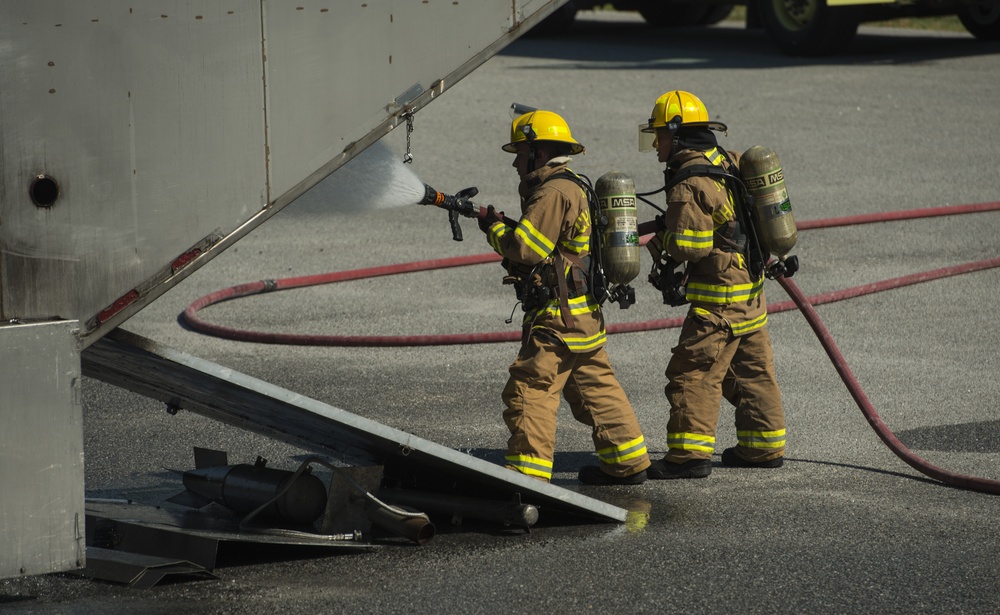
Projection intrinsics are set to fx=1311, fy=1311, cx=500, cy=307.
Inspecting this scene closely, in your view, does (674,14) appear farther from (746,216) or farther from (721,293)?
(721,293)

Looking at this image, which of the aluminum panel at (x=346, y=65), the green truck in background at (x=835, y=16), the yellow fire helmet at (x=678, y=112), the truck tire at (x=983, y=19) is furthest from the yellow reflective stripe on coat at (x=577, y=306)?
the truck tire at (x=983, y=19)

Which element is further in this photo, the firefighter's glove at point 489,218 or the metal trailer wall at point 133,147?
the firefighter's glove at point 489,218

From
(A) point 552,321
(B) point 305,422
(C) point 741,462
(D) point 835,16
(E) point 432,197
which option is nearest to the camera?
(B) point 305,422

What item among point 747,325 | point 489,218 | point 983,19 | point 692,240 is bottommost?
point 747,325

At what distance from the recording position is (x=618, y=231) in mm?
5793

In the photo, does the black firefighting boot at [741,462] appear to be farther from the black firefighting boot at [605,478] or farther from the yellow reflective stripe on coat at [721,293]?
the yellow reflective stripe on coat at [721,293]

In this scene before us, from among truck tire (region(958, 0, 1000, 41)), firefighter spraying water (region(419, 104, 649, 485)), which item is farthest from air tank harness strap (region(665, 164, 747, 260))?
truck tire (region(958, 0, 1000, 41))

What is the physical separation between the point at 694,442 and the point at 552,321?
0.91 meters

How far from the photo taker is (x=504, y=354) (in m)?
8.03

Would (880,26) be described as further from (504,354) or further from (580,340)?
(580,340)

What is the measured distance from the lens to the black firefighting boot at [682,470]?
233 inches

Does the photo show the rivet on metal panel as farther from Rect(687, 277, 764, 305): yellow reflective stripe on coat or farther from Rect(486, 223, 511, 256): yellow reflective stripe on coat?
Rect(687, 277, 764, 305): yellow reflective stripe on coat

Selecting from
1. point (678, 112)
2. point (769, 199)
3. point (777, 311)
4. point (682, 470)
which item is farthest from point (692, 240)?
point (777, 311)

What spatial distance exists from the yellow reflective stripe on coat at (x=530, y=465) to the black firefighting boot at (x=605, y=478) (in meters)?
0.42
